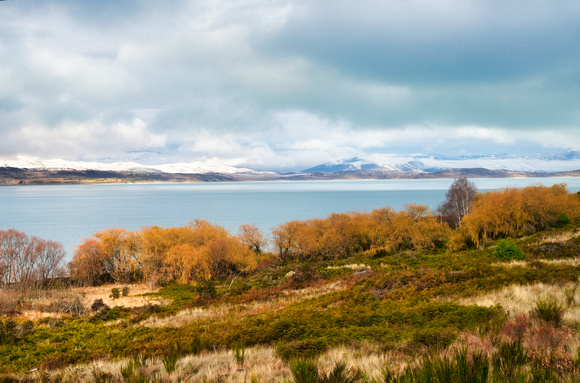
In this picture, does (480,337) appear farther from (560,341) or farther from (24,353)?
(24,353)

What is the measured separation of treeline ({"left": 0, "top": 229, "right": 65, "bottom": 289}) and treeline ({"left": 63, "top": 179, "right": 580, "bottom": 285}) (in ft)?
28.5

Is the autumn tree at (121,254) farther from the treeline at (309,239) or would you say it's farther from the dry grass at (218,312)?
the dry grass at (218,312)

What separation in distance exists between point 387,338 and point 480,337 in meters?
2.25

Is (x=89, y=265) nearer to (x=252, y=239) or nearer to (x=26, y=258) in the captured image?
(x=26, y=258)

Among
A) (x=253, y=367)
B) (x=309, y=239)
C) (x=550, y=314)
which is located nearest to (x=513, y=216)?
(x=309, y=239)

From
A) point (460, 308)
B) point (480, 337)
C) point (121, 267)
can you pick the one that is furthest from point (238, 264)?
point (480, 337)

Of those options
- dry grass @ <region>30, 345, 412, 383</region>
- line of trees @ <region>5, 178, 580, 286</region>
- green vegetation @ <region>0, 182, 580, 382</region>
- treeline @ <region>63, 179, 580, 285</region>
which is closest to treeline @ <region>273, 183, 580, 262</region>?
treeline @ <region>63, 179, 580, 285</region>

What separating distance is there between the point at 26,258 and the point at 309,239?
44.0 m

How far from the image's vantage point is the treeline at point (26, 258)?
5288 centimetres

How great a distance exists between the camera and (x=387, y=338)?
8383 mm

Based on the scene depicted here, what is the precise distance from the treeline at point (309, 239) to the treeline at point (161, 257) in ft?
0.41

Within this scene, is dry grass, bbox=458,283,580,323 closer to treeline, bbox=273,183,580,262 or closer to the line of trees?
treeline, bbox=273,183,580,262

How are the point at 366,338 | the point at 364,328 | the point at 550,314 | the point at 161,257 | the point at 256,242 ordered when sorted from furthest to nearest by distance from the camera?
the point at 256,242 → the point at 161,257 → the point at 364,328 → the point at 366,338 → the point at 550,314

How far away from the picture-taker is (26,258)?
5409 cm
